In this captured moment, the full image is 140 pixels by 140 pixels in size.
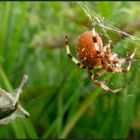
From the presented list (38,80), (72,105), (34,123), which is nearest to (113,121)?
(72,105)

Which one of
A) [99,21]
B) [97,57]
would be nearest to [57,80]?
[97,57]

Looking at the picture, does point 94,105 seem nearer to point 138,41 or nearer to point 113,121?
point 113,121

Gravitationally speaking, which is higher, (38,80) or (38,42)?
(38,42)

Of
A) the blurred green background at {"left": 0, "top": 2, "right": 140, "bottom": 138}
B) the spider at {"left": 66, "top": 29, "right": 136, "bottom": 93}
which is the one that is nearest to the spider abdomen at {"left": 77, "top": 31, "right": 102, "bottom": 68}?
the spider at {"left": 66, "top": 29, "right": 136, "bottom": 93}

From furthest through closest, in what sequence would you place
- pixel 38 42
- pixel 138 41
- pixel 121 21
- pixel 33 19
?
pixel 33 19
pixel 38 42
pixel 121 21
pixel 138 41

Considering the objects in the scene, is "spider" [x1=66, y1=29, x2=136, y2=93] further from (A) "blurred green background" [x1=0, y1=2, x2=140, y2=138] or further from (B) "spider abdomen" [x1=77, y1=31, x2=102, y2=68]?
(A) "blurred green background" [x1=0, y1=2, x2=140, y2=138]

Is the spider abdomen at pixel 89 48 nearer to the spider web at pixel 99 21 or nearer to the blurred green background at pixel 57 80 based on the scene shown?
the spider web at pixel 99 21
